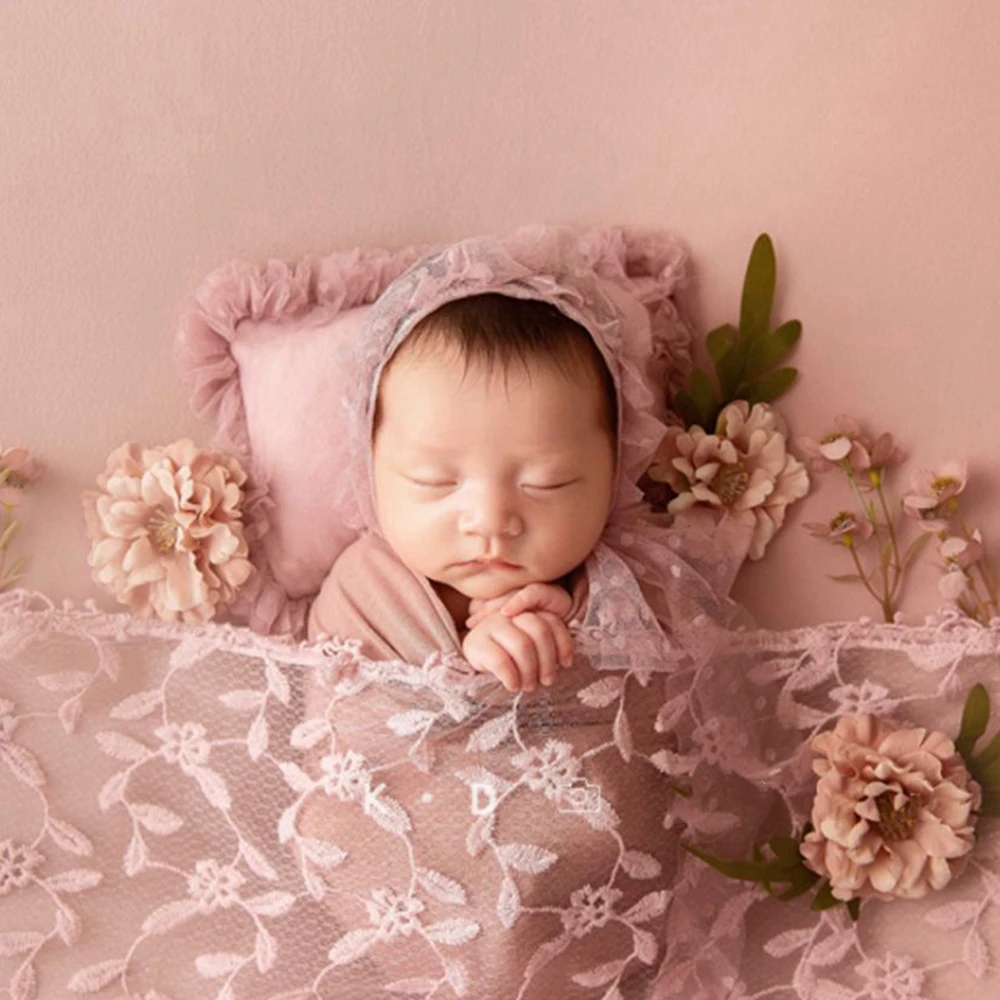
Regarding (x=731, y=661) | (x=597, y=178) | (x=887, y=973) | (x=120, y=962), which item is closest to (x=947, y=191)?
(x=597, y=178)

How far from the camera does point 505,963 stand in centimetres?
147

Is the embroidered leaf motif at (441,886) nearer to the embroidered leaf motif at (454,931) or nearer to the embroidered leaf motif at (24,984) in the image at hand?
the embroidered leaf motif at (454,931)

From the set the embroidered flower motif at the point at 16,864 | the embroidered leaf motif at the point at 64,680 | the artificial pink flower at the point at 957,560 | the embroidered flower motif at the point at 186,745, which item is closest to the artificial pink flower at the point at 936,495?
the artificial pink flower at the point at 957,560

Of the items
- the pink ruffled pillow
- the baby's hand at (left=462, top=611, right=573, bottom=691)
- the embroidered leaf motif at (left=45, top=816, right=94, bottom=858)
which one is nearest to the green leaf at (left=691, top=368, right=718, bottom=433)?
the pink ruffled pillow

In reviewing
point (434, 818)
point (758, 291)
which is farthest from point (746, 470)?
point (434, 818)

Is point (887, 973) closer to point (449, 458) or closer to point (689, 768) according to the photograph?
point (689, 768)

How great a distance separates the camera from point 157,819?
155 cm

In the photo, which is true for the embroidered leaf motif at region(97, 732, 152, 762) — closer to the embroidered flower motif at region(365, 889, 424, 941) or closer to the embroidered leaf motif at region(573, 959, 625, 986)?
the embroidered flower motif at region(365, 889, 424, 941)

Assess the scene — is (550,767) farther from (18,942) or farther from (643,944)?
(18,942)

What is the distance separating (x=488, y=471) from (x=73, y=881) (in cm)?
67

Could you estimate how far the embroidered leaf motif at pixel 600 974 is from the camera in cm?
151

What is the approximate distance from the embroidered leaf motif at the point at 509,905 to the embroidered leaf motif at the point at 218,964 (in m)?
0.31

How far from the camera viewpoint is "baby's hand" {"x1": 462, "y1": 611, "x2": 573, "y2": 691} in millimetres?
1421

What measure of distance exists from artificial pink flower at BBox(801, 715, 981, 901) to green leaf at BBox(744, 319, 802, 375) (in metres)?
0.45
